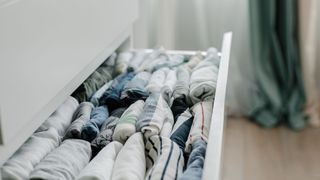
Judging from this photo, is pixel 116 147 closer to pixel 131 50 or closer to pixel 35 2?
pixel 35 2

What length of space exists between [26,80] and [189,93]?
51 centimetres

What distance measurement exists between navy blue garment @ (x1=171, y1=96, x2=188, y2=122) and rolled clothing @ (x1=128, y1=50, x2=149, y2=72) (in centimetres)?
28

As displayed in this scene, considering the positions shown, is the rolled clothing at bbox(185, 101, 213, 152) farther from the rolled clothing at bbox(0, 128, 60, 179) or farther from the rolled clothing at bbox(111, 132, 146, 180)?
the rolled clothing at bbox(0, 128, 60, 179)

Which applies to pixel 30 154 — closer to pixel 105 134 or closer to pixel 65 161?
pixel 65 161

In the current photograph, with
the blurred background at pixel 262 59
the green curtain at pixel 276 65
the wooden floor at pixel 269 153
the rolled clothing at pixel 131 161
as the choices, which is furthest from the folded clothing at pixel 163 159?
the green curtain at pixel 276 65

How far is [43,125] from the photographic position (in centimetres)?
119

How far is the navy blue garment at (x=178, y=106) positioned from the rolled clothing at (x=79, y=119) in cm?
21

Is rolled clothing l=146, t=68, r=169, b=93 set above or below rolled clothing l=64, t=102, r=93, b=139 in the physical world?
above

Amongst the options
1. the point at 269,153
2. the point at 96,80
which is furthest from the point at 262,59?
the point at 96,80

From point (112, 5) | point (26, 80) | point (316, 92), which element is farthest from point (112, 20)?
point (316, 92)

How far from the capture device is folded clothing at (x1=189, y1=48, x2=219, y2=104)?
1375 mm

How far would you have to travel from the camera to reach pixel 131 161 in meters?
1.08

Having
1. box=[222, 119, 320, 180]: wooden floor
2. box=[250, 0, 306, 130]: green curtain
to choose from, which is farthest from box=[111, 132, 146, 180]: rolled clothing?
box=[250, 0, 306, 130]: green curtain

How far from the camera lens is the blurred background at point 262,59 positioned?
2.22 meters
